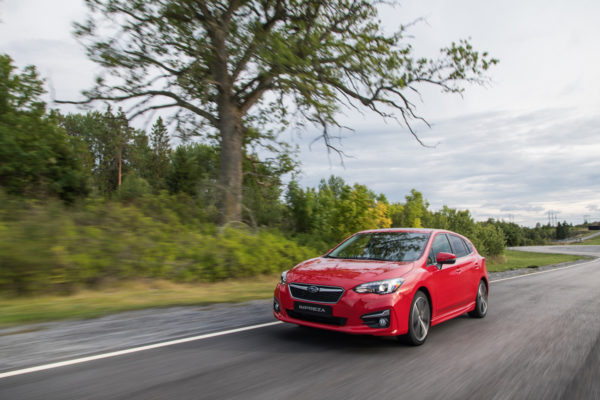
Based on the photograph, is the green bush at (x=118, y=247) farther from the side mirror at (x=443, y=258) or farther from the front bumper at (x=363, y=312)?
the side mirror at (x=443, y=258)

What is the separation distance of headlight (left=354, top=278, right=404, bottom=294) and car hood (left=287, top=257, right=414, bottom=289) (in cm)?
6

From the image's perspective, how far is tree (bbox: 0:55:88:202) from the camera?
1530 centimetres

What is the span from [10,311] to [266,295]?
16.5ft

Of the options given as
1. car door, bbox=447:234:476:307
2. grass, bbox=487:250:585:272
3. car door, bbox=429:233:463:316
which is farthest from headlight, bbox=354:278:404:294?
grass, bbox=487:250:585:272

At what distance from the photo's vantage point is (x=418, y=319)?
575 centimetres

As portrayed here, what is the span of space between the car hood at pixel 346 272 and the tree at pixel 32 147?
475 inches

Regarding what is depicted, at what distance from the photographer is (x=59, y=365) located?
434 cm

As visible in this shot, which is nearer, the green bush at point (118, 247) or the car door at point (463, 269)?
the car door at point (463, 269)

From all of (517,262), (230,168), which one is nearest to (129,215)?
(230,168)

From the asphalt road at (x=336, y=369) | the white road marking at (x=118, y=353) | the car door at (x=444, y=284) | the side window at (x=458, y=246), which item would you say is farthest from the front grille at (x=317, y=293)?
the side window at (x=458, y=246)

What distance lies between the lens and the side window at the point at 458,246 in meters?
7.75

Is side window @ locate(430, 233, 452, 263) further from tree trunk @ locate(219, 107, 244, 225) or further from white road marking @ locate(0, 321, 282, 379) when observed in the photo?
tree trunk @ locate(219, 107, 244, 225)

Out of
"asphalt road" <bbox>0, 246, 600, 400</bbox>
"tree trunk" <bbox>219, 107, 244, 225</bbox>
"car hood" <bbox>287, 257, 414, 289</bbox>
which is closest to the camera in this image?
"asphalt road" <bbox>0, 246, 600, 400</bbox>

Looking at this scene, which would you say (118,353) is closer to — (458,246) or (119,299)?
(119,299)
